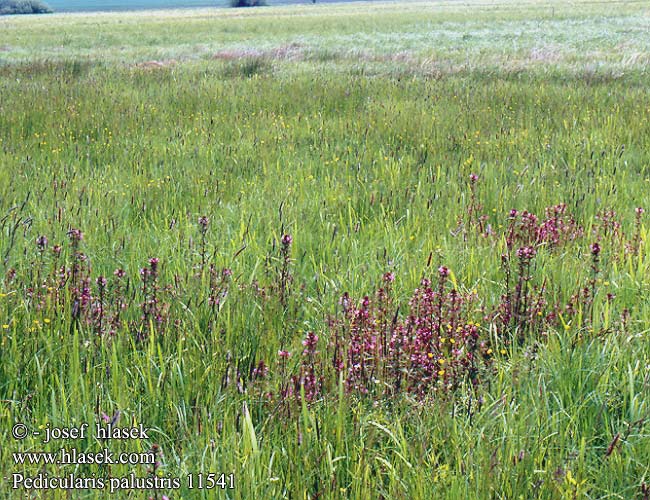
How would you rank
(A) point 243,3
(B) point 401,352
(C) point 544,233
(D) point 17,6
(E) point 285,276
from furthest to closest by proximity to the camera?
1. (A) point 243,3
2. (D) point 17,6
3. (C) point 544,233
4. (E) point 285,276
5. (B) point 401,352

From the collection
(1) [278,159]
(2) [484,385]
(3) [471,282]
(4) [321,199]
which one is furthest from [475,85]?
(2) [484,385]

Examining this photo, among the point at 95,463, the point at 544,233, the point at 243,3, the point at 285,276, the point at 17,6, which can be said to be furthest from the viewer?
the point at 243,3

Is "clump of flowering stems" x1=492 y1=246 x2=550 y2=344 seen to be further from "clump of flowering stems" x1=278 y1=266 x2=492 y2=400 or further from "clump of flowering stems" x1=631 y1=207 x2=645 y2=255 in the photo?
"clump of flowering stems" x1=631 y1=207 x2=645 y2=255

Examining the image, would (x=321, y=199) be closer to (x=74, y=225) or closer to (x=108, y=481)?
(x=74, y=225)

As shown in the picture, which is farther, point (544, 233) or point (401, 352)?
point (544, 233)

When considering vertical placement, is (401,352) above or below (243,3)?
below

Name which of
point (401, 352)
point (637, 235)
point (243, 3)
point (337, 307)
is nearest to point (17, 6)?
point (243, 3)

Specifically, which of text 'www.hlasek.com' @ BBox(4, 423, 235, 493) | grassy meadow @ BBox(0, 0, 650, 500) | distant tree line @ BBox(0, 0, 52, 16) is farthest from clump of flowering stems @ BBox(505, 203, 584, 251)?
distant tree line @ BBox(0, 0, 52, 16)

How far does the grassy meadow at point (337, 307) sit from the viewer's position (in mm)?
2010

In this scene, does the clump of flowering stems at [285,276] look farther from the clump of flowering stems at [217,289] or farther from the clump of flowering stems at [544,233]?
the clump of flowering stems at [544,233]

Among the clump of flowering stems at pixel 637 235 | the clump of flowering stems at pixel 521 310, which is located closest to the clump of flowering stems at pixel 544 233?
the clump of flowering stems at pixel 637 235

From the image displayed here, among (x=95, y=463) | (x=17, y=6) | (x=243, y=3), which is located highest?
(x=243, y=3)

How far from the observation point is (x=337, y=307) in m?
3.01

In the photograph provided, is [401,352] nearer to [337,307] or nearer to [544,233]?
[337,307]
